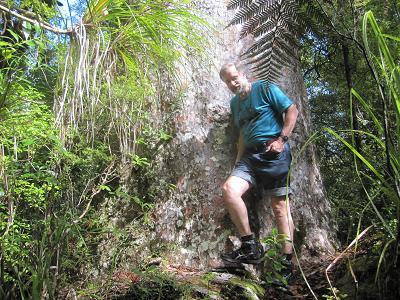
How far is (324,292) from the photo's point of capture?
2.17m

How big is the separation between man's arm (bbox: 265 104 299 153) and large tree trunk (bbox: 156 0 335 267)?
290 mm

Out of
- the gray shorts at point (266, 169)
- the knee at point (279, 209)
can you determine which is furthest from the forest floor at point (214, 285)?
the gray shorts at point (266, 169)

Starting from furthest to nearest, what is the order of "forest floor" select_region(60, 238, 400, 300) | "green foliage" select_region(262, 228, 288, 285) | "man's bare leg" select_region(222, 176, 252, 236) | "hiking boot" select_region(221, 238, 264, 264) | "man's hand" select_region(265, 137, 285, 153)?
"man's hand" select_region(265, 137, 285, 153) < "man's bare leg" select_region(222, 176, 252, 236) < "hiking boot" select_region(221, 238, 264, 264) < "green foliage" select_region(262, 228, 288, 285) < "forest floor" select_region(60, 238, 400, 300)

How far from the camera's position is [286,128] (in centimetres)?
266

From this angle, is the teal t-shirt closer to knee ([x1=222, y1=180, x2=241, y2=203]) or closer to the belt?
the belt

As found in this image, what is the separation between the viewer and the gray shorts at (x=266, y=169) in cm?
261

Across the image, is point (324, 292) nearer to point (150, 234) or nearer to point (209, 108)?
point (150, 234)

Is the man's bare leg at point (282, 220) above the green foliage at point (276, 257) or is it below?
above

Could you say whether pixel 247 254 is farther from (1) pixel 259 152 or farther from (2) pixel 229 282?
(1) pixel 259 152

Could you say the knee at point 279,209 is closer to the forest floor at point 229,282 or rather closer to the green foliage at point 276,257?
the green foliage at point 276,257

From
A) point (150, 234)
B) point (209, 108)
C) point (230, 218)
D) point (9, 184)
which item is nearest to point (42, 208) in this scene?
point (9, 184)

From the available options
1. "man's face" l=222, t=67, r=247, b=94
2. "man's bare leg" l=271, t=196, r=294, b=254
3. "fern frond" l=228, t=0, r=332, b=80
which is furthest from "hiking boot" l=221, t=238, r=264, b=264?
"fern frond" l=228, t=0, r=332, b=80

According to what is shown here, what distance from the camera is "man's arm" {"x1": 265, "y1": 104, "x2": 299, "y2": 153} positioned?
103 inches

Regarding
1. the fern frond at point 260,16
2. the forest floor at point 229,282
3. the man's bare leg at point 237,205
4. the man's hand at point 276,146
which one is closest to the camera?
the fern frond at point 260,16
